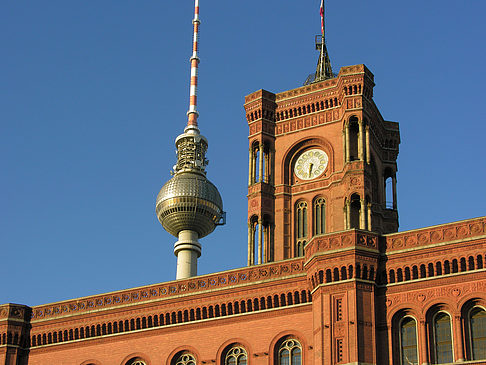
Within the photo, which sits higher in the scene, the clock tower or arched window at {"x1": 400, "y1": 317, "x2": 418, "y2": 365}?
the clock tower

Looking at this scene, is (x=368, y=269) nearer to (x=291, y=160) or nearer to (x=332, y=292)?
(x=332, y=292)

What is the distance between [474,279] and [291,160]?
2695cm

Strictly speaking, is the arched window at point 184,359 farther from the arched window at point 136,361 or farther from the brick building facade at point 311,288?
the arched window at point 136,361

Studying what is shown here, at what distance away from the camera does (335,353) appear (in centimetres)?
4581

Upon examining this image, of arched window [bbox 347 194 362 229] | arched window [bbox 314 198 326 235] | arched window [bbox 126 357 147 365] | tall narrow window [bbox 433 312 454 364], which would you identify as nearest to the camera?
tall narrow window [bbox 433 312 454 364]

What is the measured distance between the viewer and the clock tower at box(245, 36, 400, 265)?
66.8 metres

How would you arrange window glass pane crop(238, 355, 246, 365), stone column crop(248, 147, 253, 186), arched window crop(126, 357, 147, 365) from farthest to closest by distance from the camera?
stone column crop(248, 147, 253, 186) → arched window crop(126, 357, 147, 365) → window glass pane crop(238, 355, 246, 365)

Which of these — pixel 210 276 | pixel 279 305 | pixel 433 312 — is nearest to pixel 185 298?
pixel 210 276

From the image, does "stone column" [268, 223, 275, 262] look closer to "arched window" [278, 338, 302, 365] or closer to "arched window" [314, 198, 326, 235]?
"arched window" [314, 198, 326, 235]

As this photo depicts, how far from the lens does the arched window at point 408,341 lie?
46.1 metres

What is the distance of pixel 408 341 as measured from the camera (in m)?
46.5

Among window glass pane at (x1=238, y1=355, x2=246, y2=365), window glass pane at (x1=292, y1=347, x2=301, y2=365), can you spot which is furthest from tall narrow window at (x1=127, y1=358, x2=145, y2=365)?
window glass pane at (x1=292, y1=347, x2=301, y2=365)

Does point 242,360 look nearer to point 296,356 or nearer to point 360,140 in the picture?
point 296,356

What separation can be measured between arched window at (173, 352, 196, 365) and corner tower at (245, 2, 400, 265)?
50.3ft
